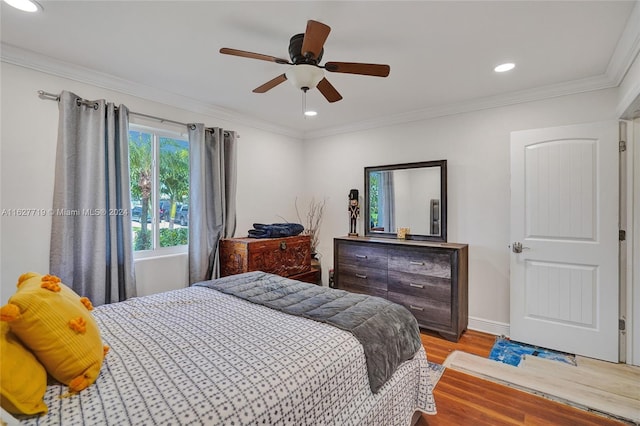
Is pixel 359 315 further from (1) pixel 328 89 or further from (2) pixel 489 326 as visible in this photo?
(2) pixel 489 326

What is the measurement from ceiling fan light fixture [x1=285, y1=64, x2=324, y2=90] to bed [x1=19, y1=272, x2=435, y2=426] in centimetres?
146

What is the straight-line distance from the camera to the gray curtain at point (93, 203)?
2.43m

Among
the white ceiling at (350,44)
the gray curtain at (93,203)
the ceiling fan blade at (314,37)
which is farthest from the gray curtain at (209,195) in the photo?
the ceiling fan blade at (314,37)

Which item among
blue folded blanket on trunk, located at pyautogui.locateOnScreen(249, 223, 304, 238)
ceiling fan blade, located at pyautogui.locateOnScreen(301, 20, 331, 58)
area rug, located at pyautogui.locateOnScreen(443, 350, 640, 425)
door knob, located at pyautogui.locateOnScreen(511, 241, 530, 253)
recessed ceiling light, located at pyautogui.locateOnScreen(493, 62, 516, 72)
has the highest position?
recessed ceiling light, located at pyautogui.locateOnScreen(493, 62, 516, 72)

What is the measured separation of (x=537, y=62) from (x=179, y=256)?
3.80 meters

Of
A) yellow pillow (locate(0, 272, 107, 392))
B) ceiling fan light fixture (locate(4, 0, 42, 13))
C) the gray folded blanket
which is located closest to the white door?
the gray folded blanket

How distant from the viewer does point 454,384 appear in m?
2.29

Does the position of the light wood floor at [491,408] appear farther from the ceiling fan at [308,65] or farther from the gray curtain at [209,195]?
the gray curtain at [209,195]

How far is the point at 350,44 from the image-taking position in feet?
7.15

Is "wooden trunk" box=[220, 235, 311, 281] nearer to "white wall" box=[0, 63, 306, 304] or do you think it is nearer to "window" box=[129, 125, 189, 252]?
"window" box=[129, 125, 189, 252]

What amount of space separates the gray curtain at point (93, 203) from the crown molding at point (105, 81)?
Answer: 204 millimetres

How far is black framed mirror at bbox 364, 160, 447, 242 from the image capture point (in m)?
3.52

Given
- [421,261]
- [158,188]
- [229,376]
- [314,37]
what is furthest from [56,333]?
[421,261]

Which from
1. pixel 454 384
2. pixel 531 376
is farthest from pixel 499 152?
pixel 454 384
